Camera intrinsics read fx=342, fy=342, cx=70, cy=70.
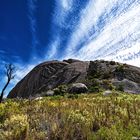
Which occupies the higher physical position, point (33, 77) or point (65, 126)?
point (33, 77)

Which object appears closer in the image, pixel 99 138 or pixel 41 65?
pixel 99 138

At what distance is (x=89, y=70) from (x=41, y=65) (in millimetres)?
33239

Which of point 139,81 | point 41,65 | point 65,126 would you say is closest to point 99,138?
point 65,126

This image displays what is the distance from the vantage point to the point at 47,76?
117 metres

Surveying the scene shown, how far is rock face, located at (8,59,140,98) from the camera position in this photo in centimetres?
8028

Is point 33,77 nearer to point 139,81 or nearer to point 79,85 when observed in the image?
point 139,81

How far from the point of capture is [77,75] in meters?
97.9

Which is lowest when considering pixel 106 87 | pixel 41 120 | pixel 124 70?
pixel 41 120

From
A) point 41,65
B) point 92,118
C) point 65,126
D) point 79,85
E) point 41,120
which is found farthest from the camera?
point 41,65

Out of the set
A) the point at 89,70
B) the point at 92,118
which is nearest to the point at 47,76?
the point at 89,70

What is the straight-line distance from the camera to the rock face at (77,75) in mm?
80275

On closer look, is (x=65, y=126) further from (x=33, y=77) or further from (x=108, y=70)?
(x=33, y=77)

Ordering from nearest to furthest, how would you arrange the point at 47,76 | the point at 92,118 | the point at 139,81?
the point at 92,118 < the point at 139,81 < the point at 47,76

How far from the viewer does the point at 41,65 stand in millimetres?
125250
